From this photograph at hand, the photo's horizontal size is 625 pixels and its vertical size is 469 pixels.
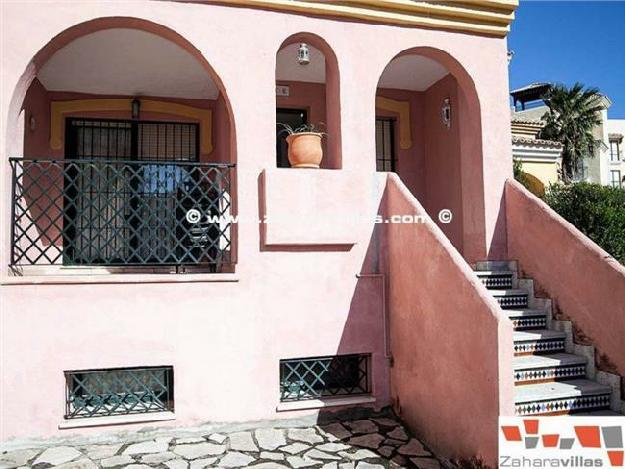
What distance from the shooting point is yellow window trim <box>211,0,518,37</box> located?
580cm

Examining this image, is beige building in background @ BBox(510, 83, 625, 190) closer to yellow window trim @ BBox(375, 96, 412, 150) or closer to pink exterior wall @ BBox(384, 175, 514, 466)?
yellow window trim @ BBox(375, 96, 412, 150)

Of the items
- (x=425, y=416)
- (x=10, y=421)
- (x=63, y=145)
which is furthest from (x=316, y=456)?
(x=63, y=145)

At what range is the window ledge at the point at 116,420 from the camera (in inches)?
196

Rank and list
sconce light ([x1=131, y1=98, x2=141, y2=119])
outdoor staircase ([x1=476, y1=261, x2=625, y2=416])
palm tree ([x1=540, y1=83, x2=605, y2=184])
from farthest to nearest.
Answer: palm tree ([x1=540, y1=83, x2=605, y2=184]) < sconce light ([x1=131, y1=98, x2=141, y2=119]) < outdoor staircase ([x1=476, y1=261, x2=625, y2=416])

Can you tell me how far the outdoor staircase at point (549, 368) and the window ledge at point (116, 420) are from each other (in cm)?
356

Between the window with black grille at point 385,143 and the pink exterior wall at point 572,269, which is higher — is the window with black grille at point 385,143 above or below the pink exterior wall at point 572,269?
above

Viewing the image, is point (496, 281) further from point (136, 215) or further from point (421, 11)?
point (136, 215)

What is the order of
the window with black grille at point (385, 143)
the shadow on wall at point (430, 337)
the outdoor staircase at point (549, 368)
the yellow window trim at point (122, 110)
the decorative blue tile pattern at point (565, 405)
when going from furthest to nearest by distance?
1. the window with black grille at point (385, 143)
2. the yellow window trim at point (122, 110)
3. the outdoor staircase at point (549, 368)
4. the decorative blue tile pattern at point (565, 405)
5. the shadow on wall at point (430, 337)

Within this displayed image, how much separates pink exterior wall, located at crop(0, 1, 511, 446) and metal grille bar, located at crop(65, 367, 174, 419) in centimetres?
25

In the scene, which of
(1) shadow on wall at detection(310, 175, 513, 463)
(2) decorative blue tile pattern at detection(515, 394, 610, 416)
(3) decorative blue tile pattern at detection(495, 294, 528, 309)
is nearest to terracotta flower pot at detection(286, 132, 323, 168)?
(1) shadow on wall at detection(310, 175, 513, 463)

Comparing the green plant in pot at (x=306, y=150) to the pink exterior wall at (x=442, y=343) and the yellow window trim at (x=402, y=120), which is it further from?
the yellow window trim at (x=402, y=120)

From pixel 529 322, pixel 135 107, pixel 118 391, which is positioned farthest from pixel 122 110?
pixel 529 322

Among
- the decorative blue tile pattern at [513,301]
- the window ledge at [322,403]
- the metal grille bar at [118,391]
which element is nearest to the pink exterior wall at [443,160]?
the decorative blue tile pattern at [513,301]

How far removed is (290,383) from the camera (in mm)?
5762
